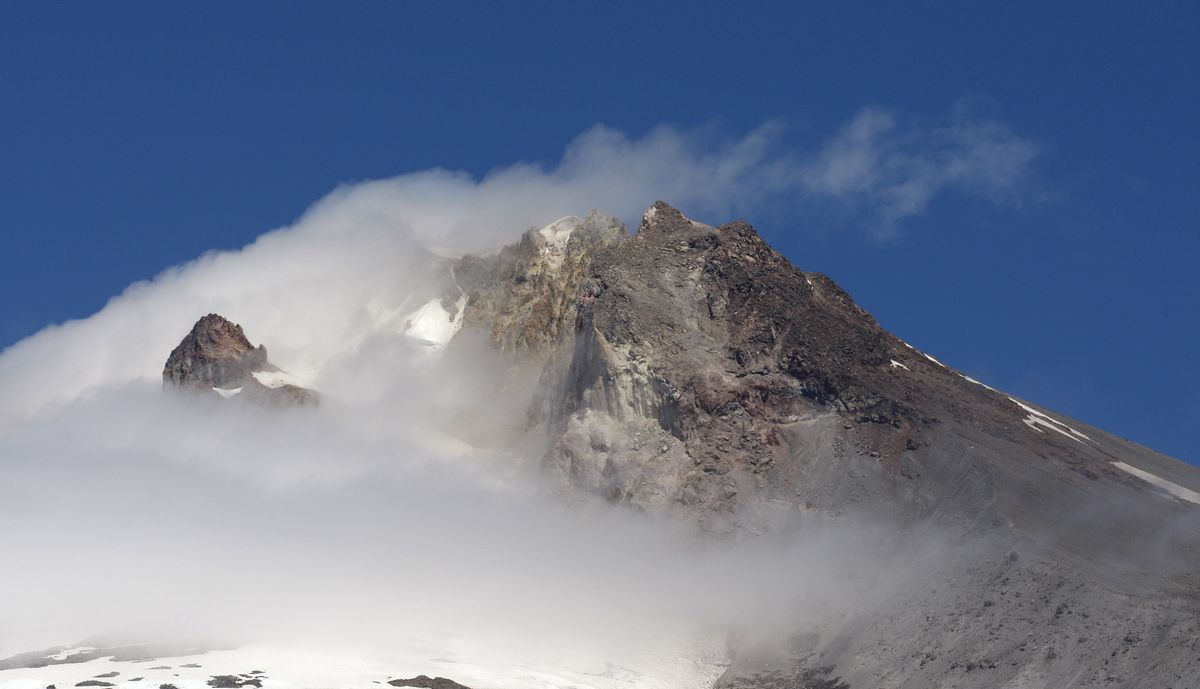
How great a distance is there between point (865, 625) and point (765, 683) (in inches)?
388

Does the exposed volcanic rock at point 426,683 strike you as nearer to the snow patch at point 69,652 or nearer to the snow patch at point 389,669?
the snow patch at point 389,669

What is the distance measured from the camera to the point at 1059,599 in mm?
174000

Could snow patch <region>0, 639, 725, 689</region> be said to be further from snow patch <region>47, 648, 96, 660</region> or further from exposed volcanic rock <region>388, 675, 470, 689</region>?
snow patch <region>47, 648, 96, 660</region>

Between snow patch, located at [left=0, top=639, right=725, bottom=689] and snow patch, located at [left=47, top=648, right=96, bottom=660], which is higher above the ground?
snow patch, located at [left=47, top=648, right=96, bottom=660]

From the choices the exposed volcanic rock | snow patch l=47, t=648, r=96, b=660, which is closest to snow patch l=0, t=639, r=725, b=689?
the exposed volcanic rock

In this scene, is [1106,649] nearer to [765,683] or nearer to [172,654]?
[765,683]

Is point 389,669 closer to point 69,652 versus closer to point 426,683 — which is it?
point 426,683

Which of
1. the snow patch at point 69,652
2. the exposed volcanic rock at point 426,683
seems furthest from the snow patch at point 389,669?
the snow patch at point 69,652

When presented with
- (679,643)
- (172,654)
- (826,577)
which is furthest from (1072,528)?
(172,654)

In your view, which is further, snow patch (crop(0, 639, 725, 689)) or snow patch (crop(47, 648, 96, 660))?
snow patch (crop(47, 648, 96, 660))

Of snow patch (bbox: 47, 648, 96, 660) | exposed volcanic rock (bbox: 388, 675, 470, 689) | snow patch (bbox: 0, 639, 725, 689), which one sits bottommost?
exposed volcanic rock (bbox: 388, 675, 470, 689)

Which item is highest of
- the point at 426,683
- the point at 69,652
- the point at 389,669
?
the point at 69,652

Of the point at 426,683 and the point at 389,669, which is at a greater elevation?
the point at 389,669

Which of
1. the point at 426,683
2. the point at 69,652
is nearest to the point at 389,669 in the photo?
the point at 426,683
